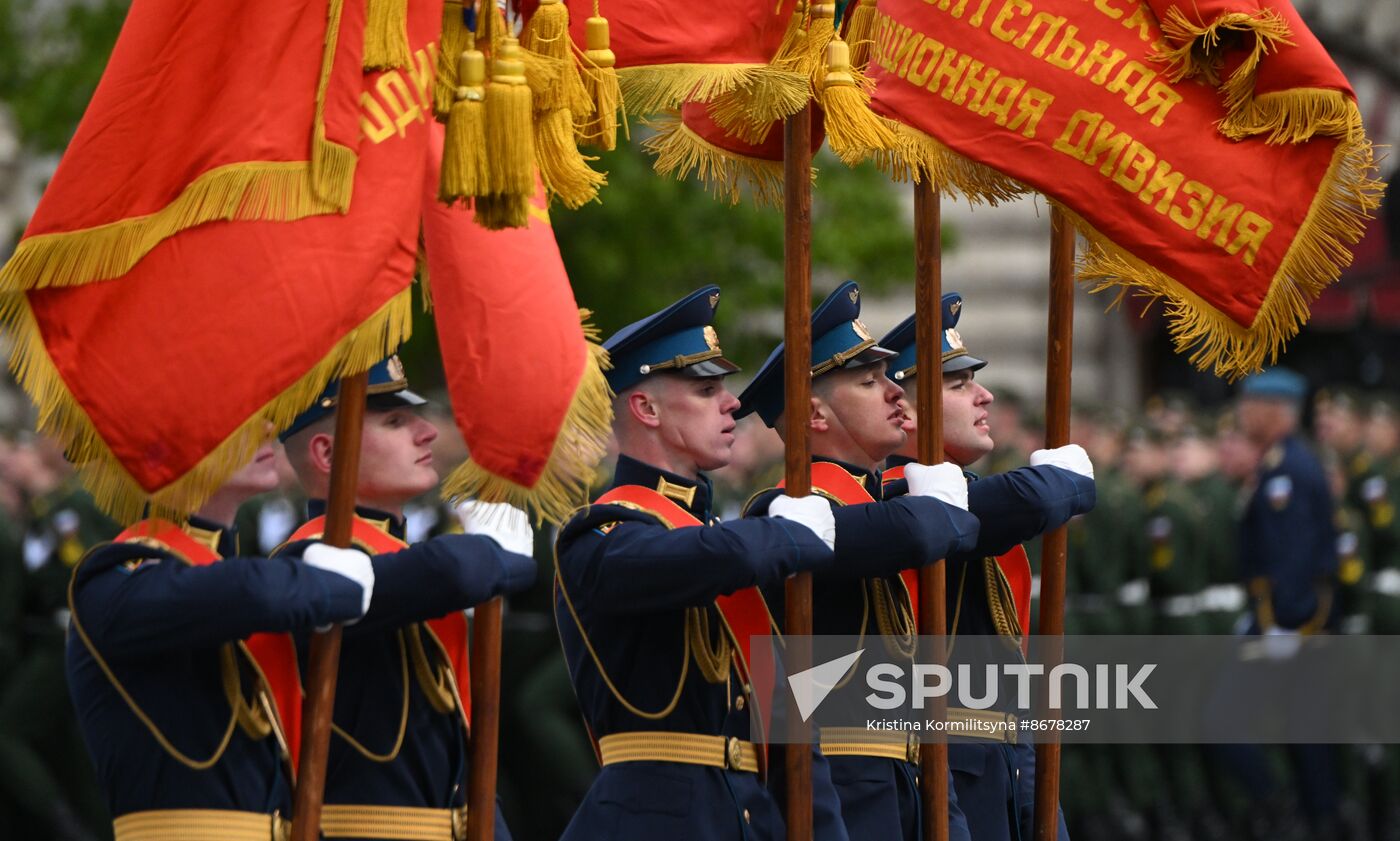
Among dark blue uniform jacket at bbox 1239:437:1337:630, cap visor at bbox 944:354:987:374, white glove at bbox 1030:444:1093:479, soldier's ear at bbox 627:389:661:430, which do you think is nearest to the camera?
soldier's ear at bbox 627:389:661:430

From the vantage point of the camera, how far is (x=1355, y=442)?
14.4 metres

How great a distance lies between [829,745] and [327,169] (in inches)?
85.2

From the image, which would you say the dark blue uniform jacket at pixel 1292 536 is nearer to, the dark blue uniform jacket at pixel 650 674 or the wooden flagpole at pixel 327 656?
the dark blue uniform jacket at pixel 650 674

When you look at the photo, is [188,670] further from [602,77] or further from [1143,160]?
[1143,160]

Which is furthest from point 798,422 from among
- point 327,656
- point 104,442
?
point 104,442

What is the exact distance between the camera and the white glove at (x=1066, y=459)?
654 cm

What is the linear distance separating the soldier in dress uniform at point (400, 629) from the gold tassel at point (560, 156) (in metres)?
0.60

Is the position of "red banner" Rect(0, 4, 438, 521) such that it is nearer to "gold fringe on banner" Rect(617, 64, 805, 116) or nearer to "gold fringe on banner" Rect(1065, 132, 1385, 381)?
"gold fringe on banner" Rect(617, 64, 805, 116)

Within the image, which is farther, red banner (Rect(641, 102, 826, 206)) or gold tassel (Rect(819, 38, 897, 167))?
red banner (Rect(641, 102, 826, 206))

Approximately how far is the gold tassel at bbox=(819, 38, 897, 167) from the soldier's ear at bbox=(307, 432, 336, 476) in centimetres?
145

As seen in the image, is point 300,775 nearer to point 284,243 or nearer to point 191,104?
→ point 284,243

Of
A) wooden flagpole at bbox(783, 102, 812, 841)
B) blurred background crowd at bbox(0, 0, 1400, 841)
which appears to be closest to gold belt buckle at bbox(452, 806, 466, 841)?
wooden flagpole at bbox(783, 102, 812, 841)

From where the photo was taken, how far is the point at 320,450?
5.66 metres

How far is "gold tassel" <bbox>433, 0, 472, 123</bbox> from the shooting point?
17.0 feet
